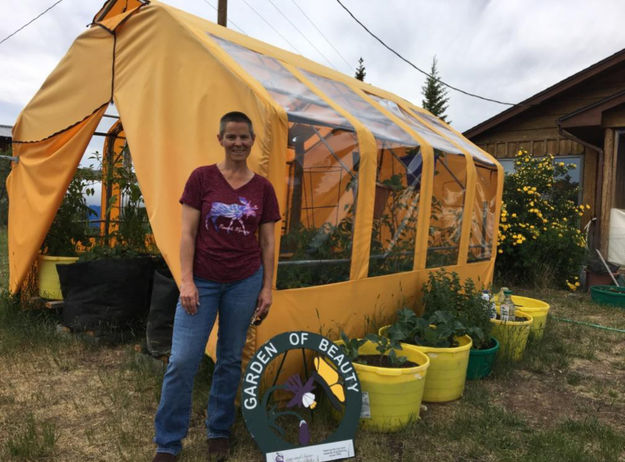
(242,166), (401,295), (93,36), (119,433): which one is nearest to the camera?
(242,166)

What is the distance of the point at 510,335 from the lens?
4301mm

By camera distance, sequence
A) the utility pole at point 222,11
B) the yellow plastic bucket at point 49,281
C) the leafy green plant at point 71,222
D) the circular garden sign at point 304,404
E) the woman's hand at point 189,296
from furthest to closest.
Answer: the utility pole at point 222,11, the leafy green plant at point 71,222, the yellow plastic bucket at point 49,281, the circular garden sign at point 304,404, the woman's hand at point 189,296

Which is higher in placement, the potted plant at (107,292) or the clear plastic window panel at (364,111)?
the clear plastic window panel at (364,111)

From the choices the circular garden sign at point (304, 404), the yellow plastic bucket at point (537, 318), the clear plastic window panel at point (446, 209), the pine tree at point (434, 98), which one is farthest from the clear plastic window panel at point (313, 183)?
the pine tree at point (434, 98)

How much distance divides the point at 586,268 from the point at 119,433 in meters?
7.40

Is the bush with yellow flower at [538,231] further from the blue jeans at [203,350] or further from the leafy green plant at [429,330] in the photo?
the blue jeans at [203,350]

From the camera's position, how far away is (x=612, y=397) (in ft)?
12.2

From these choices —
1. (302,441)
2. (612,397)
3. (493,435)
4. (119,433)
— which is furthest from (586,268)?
(119,433)

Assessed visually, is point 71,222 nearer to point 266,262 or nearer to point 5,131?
point 266,262

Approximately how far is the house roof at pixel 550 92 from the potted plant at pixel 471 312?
6726mm

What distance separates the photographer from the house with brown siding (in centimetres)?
777

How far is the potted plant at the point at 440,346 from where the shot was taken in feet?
11.3

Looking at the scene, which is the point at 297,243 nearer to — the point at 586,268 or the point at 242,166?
the point at 242,166

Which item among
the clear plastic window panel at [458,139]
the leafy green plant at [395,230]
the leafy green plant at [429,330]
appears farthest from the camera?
the clear plastic window panel at [458,139]
